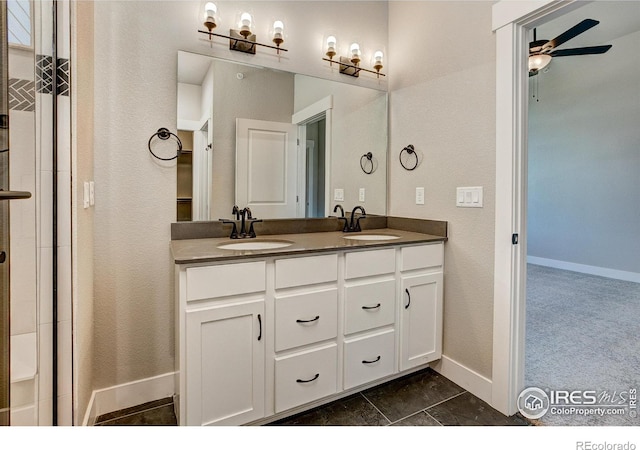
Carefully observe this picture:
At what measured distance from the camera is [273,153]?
2.15 m

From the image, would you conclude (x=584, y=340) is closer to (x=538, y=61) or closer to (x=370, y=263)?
(x=370, y=263)

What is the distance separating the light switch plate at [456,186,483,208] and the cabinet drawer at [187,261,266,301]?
1.21 m

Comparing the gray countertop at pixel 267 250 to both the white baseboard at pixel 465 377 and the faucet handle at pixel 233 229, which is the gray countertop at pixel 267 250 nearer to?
the faucet handle at pixel 233 229

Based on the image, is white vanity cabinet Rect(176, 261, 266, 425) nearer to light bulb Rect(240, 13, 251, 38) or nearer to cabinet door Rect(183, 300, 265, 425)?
cabinet door Rect(183, 300, 265, 425)

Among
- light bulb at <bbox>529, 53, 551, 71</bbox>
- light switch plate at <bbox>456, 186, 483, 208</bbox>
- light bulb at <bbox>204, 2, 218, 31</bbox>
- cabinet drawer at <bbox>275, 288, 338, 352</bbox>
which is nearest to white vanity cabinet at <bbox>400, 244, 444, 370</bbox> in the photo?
light switch plate at <bbox>456, 186, 483, 208</bbox>

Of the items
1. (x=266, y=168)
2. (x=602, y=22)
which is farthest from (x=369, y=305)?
(x=602, y=22)

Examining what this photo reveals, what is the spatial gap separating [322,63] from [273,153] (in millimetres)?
712

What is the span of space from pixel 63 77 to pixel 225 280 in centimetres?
95

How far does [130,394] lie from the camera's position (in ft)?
5.68

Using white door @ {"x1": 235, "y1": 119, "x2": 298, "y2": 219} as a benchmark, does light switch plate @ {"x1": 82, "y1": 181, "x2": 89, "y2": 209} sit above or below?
below

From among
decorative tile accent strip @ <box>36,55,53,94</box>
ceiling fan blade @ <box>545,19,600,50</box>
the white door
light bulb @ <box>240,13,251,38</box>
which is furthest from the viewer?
ceiling fan blade @ <box>545,19,600,50</box>

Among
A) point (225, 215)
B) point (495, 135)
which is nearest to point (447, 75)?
point (495, 135)

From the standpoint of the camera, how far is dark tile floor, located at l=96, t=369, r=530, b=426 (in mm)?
1597

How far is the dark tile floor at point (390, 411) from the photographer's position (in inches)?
62.9
